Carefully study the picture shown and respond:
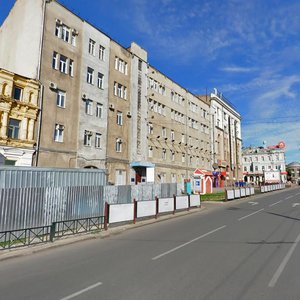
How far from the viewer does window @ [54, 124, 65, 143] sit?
82.3 feet

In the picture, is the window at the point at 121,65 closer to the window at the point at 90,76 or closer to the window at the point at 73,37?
the window at the point at 90,76

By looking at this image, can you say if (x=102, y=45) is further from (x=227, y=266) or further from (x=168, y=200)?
(x=227, y=266)

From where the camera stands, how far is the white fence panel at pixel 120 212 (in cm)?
1461

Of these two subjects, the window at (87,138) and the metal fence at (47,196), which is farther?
the window at (87,138)

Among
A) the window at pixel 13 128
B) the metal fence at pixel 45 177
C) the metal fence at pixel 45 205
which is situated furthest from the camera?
the window at pixel 13 128

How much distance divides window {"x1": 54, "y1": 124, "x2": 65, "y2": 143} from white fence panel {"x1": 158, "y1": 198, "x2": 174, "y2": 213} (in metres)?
11.6

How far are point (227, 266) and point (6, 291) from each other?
16.8ft

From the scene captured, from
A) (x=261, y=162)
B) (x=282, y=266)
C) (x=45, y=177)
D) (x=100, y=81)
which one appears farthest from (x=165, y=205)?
(x=261, y=162)

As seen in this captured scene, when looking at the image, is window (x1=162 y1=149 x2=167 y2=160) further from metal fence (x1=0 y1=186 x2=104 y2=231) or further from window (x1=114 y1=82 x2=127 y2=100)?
metal fence (x1=0 y1=186 x2=104 y2=231)

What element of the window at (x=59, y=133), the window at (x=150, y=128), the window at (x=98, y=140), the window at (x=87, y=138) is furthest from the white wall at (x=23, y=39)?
the window at (x=150, y=128)

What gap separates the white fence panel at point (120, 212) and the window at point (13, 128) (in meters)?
11.9

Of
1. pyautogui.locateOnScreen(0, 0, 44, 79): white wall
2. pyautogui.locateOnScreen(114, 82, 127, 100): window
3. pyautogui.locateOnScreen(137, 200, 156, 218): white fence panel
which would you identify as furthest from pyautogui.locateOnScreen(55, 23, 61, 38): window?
pyautogui.locateOnScreen(137, 200, 156, 218): white fence panel

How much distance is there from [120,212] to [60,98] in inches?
593

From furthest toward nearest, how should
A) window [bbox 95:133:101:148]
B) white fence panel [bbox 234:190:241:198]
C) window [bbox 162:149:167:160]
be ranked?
window [bbox 162:149:167:160]
white fence panel [bbox 234:190:241:198]
window [bbox 95:133:101:148]
